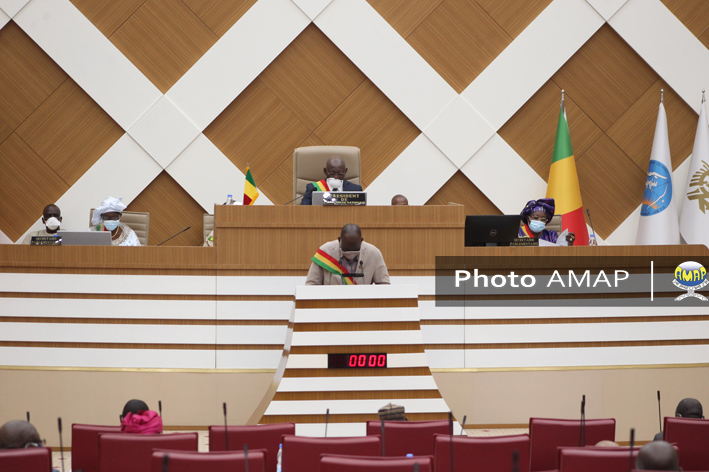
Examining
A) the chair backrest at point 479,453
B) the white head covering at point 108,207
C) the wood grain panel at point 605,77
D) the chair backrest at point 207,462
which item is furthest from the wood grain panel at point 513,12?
the chair backrest at point 207,462

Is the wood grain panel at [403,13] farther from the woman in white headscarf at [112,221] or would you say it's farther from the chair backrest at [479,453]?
the chair backrest at [479,453]

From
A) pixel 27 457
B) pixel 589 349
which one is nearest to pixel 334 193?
pixel 589 349

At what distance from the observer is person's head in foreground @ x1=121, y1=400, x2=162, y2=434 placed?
10.0ft

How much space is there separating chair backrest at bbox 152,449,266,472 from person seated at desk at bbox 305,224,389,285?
230cm

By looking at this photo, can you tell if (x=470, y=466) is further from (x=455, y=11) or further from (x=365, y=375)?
(x=455, y=11)

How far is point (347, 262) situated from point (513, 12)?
4366mm

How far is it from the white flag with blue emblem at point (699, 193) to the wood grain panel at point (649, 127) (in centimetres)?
18

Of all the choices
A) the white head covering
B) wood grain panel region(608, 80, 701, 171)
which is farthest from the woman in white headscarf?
wood grain panel region(608, 80, 701, 171)

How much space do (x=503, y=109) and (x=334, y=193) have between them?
3325 mm

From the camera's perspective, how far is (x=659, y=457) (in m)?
2.27

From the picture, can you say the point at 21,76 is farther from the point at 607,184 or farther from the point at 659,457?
the point at 659,457

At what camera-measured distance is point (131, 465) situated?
2717 millimetres

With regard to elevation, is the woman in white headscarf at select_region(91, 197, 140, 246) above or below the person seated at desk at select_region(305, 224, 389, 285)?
above

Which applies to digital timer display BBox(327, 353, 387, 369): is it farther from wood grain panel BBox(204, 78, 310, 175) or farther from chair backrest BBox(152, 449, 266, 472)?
wood grain panel BBox(204, 78, 310, 175)
